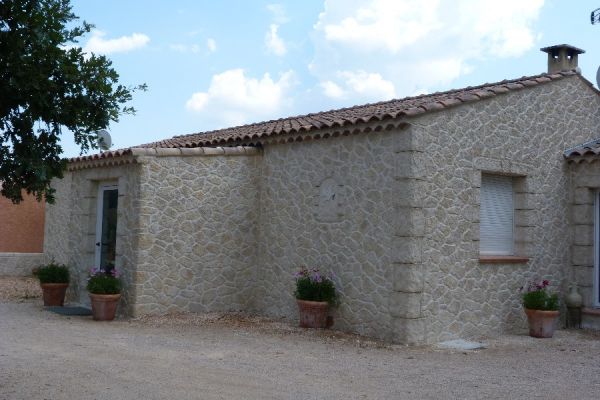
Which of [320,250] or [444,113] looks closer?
[444,113]

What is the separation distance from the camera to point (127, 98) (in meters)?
5.31

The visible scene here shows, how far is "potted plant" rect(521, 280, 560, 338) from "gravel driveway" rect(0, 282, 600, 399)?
21 centimetres

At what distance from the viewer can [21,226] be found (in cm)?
1753

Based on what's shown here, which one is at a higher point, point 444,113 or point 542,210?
point 444,113

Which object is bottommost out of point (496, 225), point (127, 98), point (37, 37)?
point (496, 225)

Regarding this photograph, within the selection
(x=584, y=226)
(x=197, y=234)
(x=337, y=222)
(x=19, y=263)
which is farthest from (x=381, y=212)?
(x=19, y=263)

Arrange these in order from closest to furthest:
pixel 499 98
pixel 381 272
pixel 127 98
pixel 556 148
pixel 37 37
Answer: pixel 37 37
pixel 127 98
pixel 381 272
pixel 499 98
pixel 556 148

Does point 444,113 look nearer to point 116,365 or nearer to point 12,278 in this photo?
point 116,365

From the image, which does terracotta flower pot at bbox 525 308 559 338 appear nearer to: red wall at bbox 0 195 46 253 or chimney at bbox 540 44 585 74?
chimney at bbox 540 44 585 74

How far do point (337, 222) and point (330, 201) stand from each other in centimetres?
36

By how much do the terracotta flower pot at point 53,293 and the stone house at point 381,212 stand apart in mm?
382

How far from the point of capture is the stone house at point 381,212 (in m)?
8.83

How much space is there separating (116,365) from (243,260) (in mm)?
4369

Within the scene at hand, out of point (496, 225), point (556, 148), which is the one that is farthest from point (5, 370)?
point (556, 148)
